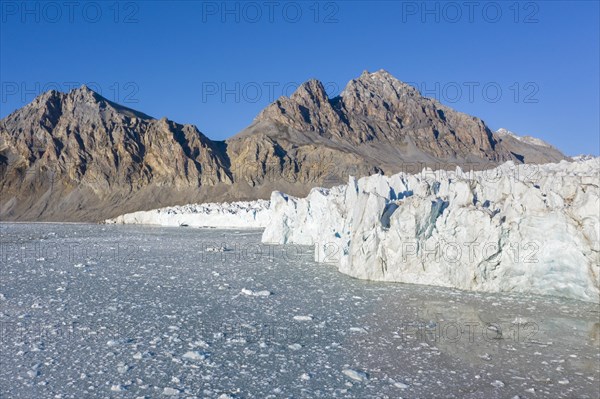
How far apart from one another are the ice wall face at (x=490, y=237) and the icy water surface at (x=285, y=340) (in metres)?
0.61

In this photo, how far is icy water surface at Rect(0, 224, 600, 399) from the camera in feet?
16.4

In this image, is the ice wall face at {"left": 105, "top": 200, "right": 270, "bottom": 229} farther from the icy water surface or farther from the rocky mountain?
the icy water surface

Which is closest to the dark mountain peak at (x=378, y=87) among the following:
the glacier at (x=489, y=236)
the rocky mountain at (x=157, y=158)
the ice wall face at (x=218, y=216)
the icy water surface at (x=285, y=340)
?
the rocky mountain at (x=157, y=158)

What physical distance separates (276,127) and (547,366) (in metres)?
89.2

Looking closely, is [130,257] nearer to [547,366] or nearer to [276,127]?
[547,366]

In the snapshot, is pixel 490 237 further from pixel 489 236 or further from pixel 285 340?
pixel 285 340

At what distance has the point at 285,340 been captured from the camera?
656 centimetres

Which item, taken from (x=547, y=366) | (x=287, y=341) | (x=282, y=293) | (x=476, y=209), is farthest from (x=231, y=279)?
(x=547, y=366)

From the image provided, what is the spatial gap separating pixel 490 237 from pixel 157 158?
239 feet

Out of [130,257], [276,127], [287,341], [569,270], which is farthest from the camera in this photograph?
[276,127]

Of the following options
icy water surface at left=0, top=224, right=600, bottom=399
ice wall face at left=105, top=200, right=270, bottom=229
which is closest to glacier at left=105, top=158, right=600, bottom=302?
icy water surface at left=0, top=224, right=600, bottom=399

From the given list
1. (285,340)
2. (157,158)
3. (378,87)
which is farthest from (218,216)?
(378,87)

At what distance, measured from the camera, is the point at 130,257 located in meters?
16.2

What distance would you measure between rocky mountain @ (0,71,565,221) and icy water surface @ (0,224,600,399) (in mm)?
60150
